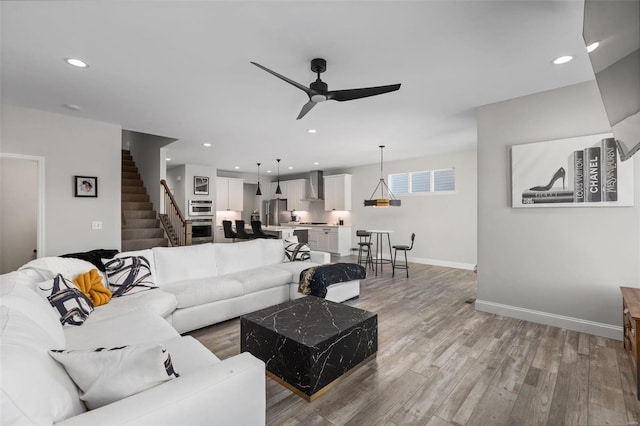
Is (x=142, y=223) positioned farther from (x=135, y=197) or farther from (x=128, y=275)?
(x=128, y=275)

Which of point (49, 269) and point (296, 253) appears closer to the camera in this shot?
point (49, 269)

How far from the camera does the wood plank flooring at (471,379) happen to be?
1.89 m

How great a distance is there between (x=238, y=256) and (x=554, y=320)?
4.06 m

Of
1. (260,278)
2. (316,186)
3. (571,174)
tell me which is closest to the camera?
(571,174)

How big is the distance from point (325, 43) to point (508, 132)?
8.86 ft

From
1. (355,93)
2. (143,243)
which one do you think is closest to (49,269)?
(355,93)

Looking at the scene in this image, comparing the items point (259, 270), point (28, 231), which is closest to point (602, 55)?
point (259, 270)

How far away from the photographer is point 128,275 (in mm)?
3078

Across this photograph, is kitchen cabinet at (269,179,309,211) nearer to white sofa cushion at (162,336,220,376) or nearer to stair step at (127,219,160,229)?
stair step at (127,219,160,229)

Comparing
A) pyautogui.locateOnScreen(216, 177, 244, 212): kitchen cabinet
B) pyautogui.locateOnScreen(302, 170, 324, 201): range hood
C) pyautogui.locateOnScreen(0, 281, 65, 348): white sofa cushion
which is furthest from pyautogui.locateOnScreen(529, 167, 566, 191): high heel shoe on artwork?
pyautogui.locateOnScreen(216, 177, 244, 212): kitchen cabinet

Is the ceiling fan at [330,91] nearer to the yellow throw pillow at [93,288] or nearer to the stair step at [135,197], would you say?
the yellow throw pillow at [93,288]

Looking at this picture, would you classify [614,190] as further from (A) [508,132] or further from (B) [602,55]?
(B) [602,55]

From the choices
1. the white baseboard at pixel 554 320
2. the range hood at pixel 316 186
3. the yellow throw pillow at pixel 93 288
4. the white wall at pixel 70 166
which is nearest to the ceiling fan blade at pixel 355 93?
the yellow throw pillow at pixel 93 288

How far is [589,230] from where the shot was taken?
3174 mm
